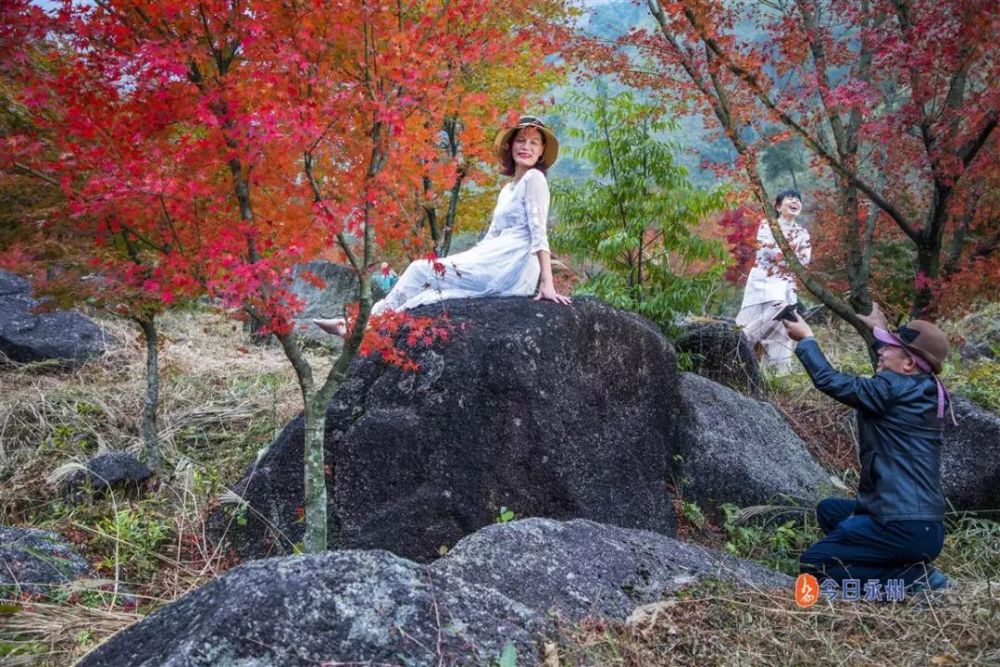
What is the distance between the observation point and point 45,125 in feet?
13.9

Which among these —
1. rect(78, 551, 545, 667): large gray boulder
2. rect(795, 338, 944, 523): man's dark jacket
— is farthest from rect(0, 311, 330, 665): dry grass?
rect(795, 338, 944, 523): man's dark jacket

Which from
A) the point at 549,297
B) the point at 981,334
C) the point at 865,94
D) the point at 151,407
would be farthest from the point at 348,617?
the point at 981,334

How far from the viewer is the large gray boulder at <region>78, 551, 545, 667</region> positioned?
6.97 feet

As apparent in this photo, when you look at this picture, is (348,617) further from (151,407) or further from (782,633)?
(151,407)

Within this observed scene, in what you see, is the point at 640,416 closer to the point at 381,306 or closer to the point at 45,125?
the point at 381,306

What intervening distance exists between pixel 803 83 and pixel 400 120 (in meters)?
3.02

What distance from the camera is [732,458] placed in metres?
5.52

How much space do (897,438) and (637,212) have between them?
14.0ft

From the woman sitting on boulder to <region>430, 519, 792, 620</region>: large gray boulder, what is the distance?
252 centimetres

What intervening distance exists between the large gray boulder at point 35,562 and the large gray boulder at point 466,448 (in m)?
0.92

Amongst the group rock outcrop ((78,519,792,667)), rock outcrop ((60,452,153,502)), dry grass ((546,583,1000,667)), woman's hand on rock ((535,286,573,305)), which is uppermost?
woman's hand on rock ((535,286,573,305))

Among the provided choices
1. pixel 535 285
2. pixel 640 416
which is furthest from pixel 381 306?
pixel 640 416

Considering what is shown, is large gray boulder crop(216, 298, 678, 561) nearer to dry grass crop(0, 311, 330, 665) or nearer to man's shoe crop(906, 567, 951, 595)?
dry grass crop(0, 311, 330, 665)

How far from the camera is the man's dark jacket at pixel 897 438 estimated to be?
145 inches
